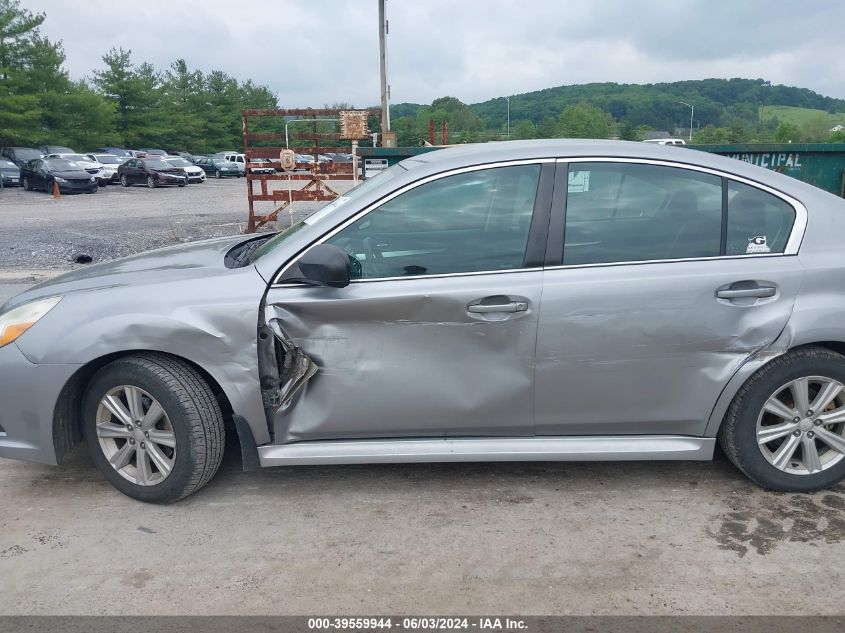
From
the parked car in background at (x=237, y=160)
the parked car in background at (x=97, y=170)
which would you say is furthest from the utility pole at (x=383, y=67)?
the parked car in background at (x=237, y=160)

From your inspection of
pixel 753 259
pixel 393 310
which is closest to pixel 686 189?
pixel 753 259

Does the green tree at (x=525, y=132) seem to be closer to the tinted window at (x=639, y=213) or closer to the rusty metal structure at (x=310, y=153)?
the rusty metal structure at (x=310, y=153)

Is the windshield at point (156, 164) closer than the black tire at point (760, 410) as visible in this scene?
No

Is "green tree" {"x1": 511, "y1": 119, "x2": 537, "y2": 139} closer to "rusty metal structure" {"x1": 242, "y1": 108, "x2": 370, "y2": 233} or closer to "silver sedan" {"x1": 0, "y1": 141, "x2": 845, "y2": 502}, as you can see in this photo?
"rusty metal structure" {"x1": 242, "y1": 108, "x2": 370, "y2": 233}

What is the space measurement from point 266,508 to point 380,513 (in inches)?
21.6

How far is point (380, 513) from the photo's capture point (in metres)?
3.45

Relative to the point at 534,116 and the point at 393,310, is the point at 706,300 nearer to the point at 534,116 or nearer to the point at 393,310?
the point at 393,310

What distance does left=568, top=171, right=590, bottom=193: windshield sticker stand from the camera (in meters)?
3.49

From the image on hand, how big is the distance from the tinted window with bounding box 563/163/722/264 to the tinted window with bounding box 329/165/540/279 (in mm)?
230

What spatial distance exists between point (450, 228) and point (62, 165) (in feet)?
98.1

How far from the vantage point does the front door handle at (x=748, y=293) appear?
3.37 meters

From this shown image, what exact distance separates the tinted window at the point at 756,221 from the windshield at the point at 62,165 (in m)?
30.1

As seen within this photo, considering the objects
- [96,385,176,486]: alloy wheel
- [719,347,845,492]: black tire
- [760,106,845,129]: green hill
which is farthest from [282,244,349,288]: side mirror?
[760,106,845,129]: green hill

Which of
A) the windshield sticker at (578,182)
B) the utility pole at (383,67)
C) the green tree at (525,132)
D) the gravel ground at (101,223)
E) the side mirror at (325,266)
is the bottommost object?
the gravel ground at (101,223)
